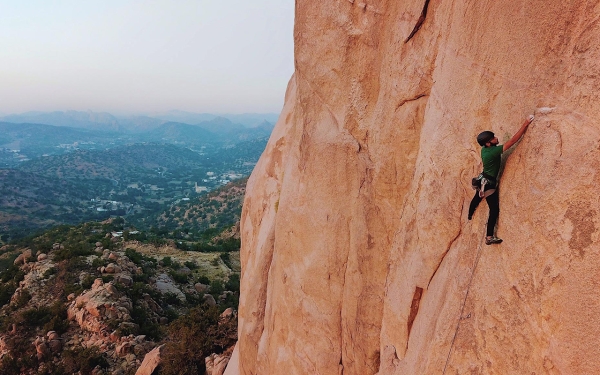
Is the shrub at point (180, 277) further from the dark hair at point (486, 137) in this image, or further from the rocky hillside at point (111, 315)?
the dark hair at point (486, 137)

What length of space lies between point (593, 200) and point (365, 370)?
5.62 metres

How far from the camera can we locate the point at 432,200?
5816mm

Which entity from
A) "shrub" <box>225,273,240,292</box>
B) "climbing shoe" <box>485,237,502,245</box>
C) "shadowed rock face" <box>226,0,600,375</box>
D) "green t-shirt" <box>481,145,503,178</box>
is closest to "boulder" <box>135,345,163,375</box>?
"shadowed rock face" <box>226,0,600,375</box>

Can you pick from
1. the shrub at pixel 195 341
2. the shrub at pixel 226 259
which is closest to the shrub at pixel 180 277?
the shrub at pixel 226 259

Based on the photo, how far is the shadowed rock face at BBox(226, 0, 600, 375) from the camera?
12.5ft

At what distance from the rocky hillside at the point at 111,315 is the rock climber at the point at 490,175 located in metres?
14.4

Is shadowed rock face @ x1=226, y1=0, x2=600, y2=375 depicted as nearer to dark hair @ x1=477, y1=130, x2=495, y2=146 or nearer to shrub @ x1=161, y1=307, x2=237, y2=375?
dark hair @ x1=477, y1=130, x2=495, y2=146

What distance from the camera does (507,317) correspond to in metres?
4.31

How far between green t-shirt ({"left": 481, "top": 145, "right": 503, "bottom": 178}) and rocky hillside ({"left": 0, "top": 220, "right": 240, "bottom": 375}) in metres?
14.8

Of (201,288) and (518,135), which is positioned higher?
(518,135)

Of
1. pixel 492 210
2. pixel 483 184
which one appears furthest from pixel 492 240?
pixel 483 184

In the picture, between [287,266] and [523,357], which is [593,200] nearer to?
[523,357]

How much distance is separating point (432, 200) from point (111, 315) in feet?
72.7

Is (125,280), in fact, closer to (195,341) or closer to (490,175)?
(195,341)
